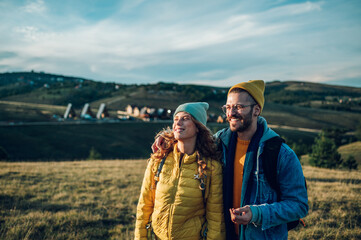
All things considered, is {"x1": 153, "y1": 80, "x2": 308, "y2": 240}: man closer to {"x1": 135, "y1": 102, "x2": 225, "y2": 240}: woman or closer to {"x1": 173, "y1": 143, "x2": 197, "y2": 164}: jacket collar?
{"x1": 135, "y1": 102, "x2": 225, "y2": 240}: woman

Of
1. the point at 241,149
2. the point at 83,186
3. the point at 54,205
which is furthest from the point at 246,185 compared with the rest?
the point at 83,186

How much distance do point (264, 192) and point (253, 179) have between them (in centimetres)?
18

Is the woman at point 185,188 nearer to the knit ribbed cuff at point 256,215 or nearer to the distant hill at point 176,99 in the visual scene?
the knit ribbed cuff at point 256,215

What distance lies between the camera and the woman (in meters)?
2.71

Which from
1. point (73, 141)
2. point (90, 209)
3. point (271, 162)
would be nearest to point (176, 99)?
point (73, 141)

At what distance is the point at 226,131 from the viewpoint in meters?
3.05

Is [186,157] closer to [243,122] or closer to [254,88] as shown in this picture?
[243,122]

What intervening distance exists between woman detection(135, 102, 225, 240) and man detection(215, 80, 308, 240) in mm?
163

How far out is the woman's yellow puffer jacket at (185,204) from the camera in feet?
8.86

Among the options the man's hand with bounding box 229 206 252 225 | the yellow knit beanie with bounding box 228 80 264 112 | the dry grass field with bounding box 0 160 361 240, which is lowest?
the dry grass field with bounding box 0 160 361 240

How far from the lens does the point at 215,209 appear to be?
273 cm

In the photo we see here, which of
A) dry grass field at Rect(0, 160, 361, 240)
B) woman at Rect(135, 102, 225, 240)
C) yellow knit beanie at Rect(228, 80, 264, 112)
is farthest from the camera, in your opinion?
dry grass field at Rect(0, 160, 361, 240)

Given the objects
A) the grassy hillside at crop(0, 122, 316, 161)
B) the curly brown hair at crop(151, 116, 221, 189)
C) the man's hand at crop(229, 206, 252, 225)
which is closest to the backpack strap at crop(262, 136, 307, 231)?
the man's hand at crop(229, 206, 252, 225)

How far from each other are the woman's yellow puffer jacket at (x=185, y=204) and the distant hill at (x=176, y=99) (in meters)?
50.1
